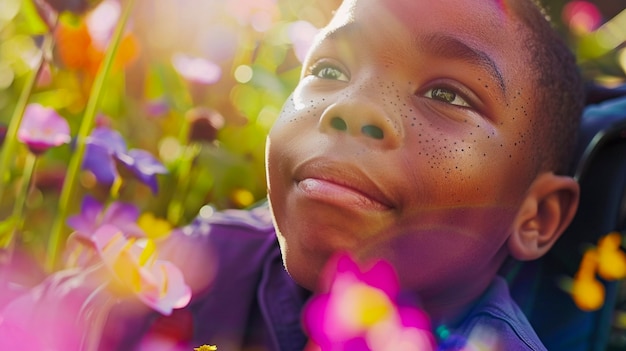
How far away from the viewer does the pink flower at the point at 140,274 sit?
38.5 inches

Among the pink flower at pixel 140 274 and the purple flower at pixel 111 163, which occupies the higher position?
the purple flower at pixel 111 163

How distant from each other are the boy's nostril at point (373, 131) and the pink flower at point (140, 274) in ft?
1.06

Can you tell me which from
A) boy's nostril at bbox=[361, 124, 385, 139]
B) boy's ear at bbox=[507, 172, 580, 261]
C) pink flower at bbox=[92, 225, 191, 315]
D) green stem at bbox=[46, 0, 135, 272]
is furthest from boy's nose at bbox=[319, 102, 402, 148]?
green stem at bbox=[46, 0, 135, 272]

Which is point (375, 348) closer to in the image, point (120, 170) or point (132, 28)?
point (120, 170)

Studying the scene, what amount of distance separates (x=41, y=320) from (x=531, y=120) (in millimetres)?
622

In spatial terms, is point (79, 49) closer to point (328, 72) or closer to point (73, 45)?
point (73, 45)

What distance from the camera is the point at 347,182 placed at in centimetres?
78

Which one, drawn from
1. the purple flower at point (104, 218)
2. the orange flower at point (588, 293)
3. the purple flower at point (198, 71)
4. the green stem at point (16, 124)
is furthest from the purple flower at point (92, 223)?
the orange flower at point (588, 293)

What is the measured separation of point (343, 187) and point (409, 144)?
0.07 meters

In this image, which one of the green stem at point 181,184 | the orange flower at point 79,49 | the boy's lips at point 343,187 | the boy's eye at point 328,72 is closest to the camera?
the boy's lips at point 343,187

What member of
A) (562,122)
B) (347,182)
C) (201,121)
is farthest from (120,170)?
(562,122)

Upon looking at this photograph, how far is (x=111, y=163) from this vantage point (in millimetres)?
1139

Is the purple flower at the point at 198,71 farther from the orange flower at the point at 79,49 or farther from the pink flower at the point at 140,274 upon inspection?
the pink flower at the point at 140,274

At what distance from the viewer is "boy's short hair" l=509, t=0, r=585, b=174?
2.92ft
